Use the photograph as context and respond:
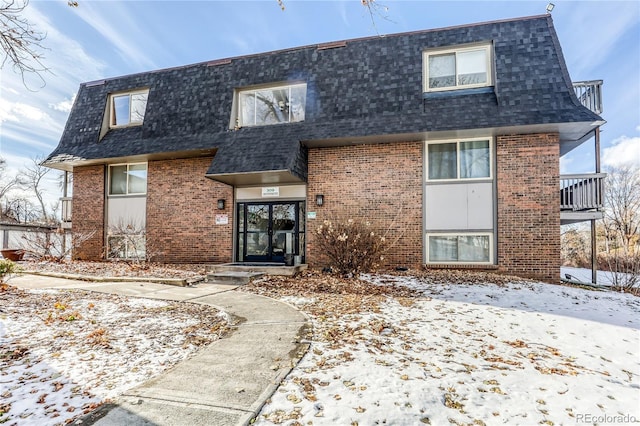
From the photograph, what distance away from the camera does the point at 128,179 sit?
12.7 metres

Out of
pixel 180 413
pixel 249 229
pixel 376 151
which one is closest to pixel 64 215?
pixel 249 229

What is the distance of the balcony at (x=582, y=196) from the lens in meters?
9.18

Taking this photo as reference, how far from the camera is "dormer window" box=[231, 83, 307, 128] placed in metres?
11.3

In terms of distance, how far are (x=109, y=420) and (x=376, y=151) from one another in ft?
29.9

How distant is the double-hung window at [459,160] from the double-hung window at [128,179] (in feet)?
33.5

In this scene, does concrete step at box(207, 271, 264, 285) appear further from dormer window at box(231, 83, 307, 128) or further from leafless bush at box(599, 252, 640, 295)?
leafless bush at box(599, 252, 640, 295)

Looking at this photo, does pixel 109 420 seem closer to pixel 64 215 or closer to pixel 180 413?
pixel 180 413

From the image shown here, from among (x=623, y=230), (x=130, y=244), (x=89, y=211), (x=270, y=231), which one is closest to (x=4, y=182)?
(x=89, y=211)

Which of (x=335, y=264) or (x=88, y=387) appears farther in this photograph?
(x=335, y=264)

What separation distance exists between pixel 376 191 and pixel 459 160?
8.43 ft

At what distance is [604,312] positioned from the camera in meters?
5.84

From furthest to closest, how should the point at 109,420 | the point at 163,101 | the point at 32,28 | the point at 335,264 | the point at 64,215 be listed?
the point at 64,215 < the point at 163,101 < the point at 335,264 < the point at 32,28 < the point at 109,420

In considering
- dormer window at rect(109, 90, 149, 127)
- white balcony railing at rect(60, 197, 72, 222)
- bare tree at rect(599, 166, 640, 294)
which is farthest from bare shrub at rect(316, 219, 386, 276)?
white balcony railing at rect(60, 197, 72, 222)

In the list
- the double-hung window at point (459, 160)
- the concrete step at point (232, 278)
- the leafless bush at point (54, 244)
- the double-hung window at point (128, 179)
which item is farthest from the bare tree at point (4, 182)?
the double-hung window at point (459, 160)
